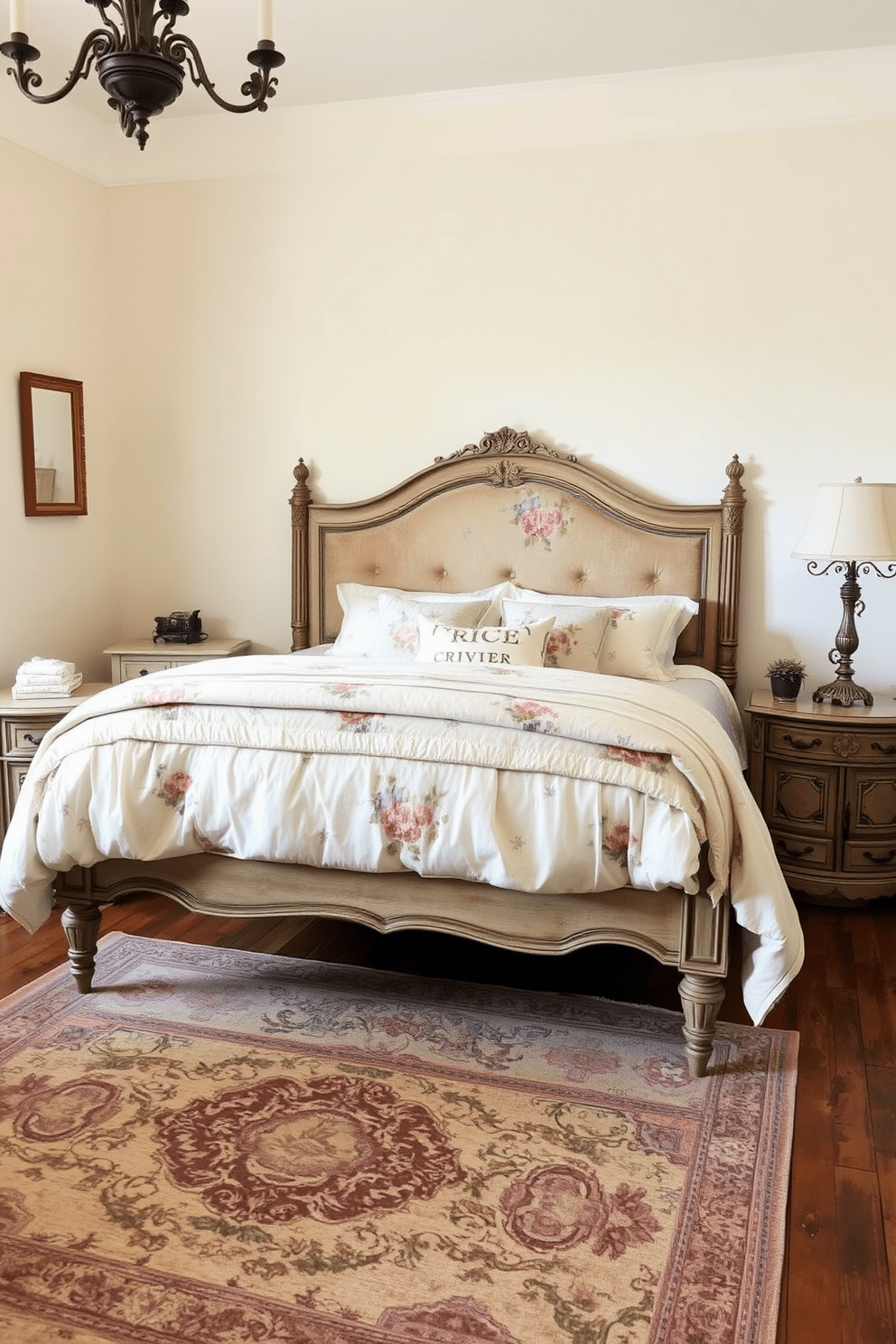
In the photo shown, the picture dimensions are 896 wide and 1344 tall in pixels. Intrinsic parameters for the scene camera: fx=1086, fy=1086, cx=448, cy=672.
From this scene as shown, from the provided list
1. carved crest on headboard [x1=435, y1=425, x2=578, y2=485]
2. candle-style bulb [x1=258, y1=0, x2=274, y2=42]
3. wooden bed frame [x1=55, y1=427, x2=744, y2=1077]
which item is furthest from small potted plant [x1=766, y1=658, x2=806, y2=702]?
candle-style bulb [x1=258, y1=0, x2=274, y2=42]

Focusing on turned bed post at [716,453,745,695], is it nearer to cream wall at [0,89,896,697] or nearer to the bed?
cream wall at [0,89,896,697]

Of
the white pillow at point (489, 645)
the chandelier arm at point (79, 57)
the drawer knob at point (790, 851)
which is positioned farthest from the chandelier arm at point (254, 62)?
the drawer knob at point (790, 851)

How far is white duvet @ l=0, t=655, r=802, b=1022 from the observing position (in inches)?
92.7

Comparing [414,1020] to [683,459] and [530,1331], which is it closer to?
[530,1331]

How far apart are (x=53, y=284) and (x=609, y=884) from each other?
10.7 feet

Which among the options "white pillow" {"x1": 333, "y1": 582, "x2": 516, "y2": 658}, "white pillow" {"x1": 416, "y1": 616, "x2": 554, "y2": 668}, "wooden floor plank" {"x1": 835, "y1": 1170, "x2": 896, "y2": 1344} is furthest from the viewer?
"white pillow" {"x1": 333, "y1": 582, "x2": 516, "y2": 658}

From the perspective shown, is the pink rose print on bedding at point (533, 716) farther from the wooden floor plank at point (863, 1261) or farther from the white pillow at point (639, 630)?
the white pillow at point (639, 630)

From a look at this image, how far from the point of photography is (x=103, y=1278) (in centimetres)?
177

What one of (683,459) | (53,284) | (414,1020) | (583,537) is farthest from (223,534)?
(414,1020)

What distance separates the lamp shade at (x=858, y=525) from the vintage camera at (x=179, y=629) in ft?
7.81

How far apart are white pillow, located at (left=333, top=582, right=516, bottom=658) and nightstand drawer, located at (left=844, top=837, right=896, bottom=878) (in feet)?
4.75

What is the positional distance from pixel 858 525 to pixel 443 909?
6.32 ft

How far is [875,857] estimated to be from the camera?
3498 mm

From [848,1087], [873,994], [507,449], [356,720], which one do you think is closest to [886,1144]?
[848,1087]
